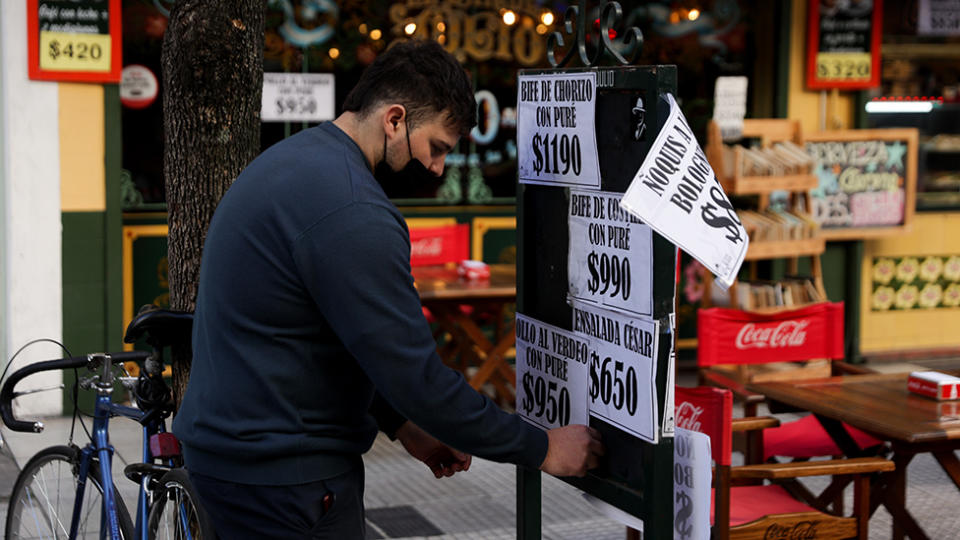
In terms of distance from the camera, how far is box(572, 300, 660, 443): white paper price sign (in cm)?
301

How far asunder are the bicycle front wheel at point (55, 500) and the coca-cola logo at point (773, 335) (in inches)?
120

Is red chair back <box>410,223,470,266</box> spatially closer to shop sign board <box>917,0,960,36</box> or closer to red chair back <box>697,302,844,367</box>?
red chair back <box>697,302,844,367</box>

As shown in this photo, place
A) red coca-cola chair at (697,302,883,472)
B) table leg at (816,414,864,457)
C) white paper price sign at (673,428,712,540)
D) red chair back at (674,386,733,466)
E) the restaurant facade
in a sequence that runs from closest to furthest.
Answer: white paper price sign at (673,428,712,540) < red chair back at (674,386,733,466) < table leg at (816,414,864,457) < red coca-cola chair at (697,302,883,472) < the restaurant facade

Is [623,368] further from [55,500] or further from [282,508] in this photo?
[55,500]

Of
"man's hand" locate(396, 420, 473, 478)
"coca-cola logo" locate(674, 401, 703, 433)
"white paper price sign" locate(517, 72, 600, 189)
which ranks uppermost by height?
"white paper price sign" locate(517, 72, 600, 189)

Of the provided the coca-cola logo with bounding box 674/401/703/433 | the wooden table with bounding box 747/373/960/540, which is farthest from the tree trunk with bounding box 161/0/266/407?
the wooden table with bounding box 747/373/960/540

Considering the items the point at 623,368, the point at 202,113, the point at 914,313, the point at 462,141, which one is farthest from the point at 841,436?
the point at 914,313

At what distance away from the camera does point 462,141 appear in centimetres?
930

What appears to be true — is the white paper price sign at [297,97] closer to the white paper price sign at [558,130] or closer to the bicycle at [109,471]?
the bicycle at [109,471]

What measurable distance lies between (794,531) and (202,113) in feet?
8.37

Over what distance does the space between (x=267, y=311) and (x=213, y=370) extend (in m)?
0.21

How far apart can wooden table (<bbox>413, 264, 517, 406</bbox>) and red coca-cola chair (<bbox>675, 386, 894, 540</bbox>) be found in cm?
283

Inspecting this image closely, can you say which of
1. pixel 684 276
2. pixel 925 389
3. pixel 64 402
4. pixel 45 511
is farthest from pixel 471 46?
pixel 45 511

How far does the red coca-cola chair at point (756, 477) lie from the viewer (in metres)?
4.35
